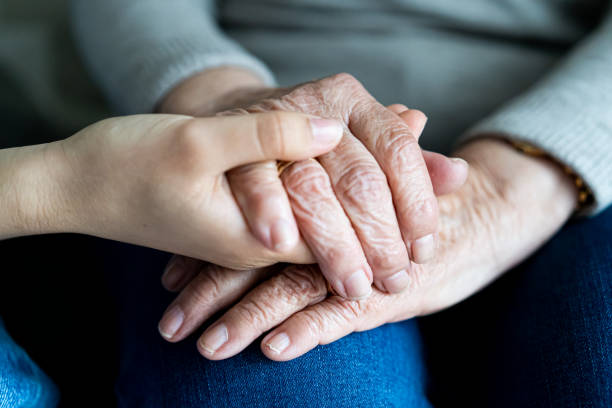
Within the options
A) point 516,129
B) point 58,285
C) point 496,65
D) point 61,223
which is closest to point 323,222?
point 61,223

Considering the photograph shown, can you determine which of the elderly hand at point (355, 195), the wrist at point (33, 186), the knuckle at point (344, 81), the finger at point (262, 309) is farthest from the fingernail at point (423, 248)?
the wrist at point (33, 186)

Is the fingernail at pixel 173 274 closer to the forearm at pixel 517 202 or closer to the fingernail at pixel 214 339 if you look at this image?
the fingernail at pixel 214 339

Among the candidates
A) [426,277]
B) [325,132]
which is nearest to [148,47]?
[325,132]

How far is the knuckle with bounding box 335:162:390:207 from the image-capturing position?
0.57 metres

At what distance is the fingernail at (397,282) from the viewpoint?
602mm

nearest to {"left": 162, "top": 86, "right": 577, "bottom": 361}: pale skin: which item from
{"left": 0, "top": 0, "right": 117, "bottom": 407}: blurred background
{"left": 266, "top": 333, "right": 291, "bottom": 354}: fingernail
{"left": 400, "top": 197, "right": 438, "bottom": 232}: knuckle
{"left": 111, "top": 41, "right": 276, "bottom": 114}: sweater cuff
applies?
{"left": 266, "top": 333, "right": 291, "bottom": 354}: fingernail

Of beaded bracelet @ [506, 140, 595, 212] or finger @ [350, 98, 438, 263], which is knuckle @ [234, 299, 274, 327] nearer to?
finger @ [350, 98, 438, 263]

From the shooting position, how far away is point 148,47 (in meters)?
0.91

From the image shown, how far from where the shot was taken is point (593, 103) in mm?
796

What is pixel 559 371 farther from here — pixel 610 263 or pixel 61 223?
pixel 61 223

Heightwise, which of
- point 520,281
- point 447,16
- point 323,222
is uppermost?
point 447,16

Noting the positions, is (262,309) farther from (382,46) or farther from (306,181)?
(382,46)

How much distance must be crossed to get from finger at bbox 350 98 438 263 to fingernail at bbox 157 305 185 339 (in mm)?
290

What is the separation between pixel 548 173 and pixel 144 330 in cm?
62
